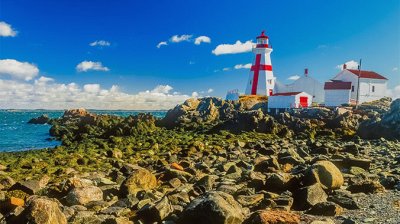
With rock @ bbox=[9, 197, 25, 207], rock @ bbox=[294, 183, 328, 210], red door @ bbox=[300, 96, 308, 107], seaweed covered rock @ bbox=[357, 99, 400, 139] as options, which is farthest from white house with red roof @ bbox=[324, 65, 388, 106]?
rock @ bbox=[9, 197, 25, 207]

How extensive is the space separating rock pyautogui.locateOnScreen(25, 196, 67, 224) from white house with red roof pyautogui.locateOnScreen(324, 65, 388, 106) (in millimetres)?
48788

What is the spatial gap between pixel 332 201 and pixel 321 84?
5020 cm

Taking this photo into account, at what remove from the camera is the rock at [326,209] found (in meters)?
7.71

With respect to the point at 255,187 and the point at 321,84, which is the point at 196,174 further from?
the point at 321,84

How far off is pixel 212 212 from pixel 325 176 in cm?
393

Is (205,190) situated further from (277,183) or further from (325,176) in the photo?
(325,176)

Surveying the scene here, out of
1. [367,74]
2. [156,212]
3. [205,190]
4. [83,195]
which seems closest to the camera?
[156,212]

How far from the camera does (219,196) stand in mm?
7379

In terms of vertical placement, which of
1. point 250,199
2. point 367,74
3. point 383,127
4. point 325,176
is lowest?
point 250,199

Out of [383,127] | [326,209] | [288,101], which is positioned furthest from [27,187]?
[288,101]

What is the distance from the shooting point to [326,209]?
779 cm

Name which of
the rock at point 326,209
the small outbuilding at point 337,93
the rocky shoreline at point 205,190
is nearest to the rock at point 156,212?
the rocky shoreline at point 205,190

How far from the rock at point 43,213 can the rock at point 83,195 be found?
2122mm

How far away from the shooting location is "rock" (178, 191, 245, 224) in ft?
22.5
